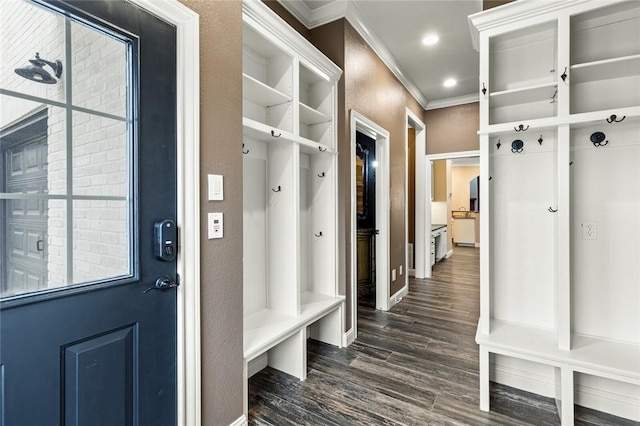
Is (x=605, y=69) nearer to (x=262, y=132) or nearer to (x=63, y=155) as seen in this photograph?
(x=262, y=132)

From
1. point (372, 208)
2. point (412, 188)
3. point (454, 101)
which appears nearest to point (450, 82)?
point (454, 101)

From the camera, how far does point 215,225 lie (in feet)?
5.13

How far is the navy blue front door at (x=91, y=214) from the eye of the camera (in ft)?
3.26

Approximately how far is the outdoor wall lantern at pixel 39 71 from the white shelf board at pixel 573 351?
2.54 meters

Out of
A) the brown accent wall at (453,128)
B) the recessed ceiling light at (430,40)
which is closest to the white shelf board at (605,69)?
the recessed ceiling light at (430,40)

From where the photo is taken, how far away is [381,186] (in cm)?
371

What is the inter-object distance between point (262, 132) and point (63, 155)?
1144 mm

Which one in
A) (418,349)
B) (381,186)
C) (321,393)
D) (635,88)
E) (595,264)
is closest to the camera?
(635,88)

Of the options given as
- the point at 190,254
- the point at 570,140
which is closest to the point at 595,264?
the point at 570,140

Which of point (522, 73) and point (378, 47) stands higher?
point (378, 47)

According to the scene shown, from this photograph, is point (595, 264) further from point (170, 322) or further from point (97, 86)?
point (97, 86)

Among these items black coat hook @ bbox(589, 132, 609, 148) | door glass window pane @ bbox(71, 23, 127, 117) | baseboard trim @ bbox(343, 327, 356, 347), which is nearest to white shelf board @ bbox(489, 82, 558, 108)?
black coat hook @ bbox(589, 132, 609, 148)

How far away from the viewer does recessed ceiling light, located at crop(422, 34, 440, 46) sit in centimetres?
329

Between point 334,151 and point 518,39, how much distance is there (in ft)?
5.06
